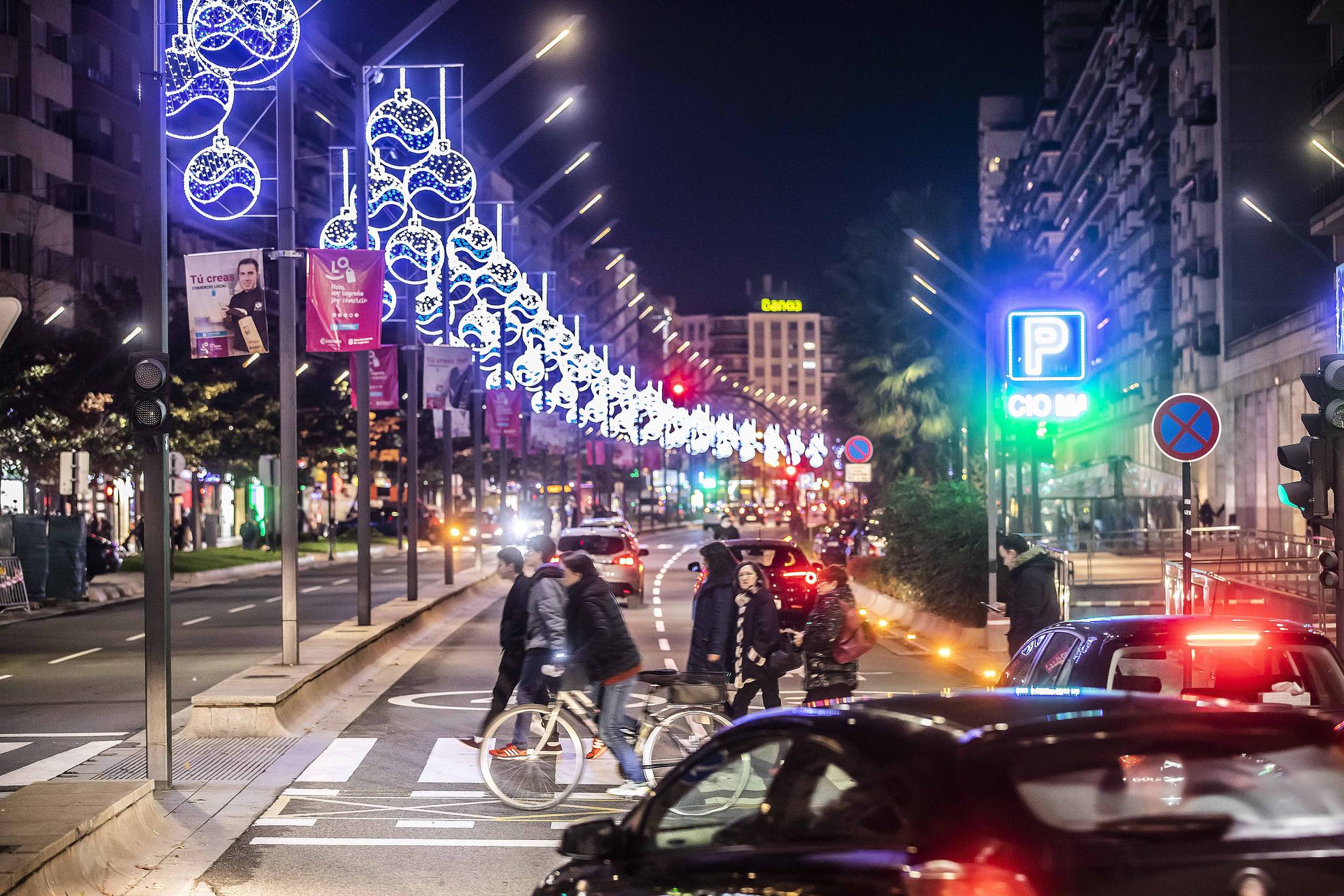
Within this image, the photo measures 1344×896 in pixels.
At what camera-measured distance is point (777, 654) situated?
44.1 feet

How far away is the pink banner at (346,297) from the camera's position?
786 inches

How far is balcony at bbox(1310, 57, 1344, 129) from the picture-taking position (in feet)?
132

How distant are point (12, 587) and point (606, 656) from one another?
2686cm

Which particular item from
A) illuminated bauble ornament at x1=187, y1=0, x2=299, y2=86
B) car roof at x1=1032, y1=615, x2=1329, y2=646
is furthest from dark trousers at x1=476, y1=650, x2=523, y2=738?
illuminated bauble ornament at x1=187, y1=0, x2=299, y2=86

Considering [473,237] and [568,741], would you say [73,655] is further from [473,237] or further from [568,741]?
[473,237]

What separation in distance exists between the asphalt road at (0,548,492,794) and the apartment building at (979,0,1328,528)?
2601 cm

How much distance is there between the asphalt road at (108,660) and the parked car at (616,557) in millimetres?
4329

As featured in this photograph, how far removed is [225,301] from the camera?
16.1 meters

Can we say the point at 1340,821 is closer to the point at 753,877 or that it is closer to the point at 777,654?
the point at 753,877

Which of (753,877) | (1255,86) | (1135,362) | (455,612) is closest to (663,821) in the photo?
(753,877)

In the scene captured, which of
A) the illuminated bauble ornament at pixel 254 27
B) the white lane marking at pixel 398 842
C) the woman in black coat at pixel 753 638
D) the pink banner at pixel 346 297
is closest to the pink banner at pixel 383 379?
the pink banner at pixel 346 297

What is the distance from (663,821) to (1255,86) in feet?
215

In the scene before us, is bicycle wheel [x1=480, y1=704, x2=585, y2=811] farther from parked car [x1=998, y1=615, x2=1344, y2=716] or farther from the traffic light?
parked car [x1=998, y1=615, x2=1344, y2=716]

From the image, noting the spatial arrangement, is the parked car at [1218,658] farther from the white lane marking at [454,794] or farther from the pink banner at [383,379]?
the pink banner at [383,379]
